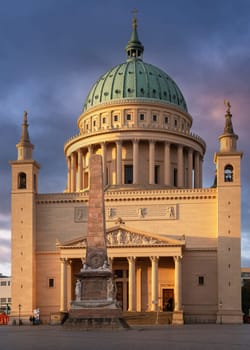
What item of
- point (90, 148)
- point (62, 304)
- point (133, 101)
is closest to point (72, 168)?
point (90, 148)

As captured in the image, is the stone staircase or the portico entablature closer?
the stone staircase

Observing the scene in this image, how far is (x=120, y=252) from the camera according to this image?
81938 mm

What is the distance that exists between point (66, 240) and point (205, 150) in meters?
28.8

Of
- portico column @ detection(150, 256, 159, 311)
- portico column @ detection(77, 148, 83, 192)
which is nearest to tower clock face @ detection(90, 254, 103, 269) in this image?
portico column @ detection(150, 256, 159, 311)

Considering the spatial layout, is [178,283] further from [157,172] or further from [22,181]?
[22,181]

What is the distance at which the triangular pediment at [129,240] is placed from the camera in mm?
81562

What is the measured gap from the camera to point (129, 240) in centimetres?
8231

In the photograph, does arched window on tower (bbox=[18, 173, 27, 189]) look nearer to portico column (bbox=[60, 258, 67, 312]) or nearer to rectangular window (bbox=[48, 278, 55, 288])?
portico column (bbox=[60, 258, 67, 312])

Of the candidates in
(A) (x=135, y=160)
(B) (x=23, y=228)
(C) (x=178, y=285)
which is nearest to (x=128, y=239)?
(C) (x=178, y=285)

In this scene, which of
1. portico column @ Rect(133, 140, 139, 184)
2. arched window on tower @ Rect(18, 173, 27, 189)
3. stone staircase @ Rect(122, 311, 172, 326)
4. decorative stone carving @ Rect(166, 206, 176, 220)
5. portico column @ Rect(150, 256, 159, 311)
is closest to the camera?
stone staircase @ Rect(122, 311, 172, 326)

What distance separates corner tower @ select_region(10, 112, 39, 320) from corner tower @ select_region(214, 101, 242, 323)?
2142 cm

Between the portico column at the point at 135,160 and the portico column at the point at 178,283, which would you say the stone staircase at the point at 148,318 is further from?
the portico column at the point at 135,160

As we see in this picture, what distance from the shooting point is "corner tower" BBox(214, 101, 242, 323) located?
81.0 metres

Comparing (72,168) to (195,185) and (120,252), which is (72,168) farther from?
(120,252)
